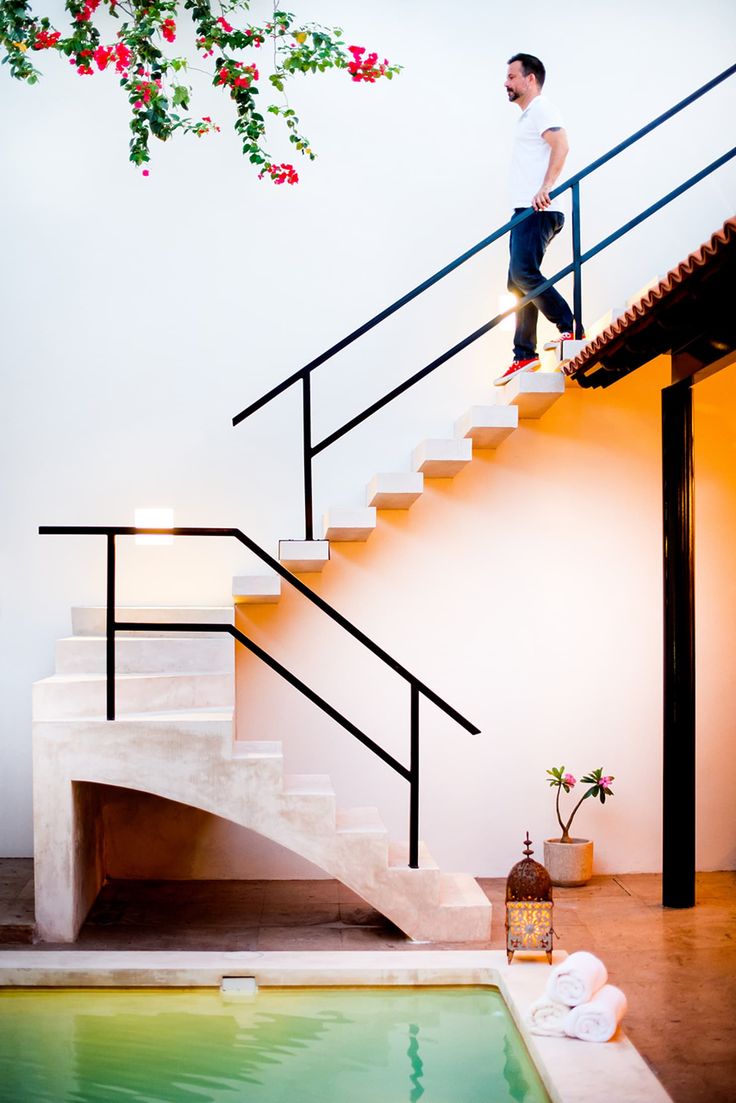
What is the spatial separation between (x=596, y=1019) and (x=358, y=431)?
3.75 meters

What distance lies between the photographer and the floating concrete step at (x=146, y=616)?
20.5 ft

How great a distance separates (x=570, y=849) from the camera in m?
6.49

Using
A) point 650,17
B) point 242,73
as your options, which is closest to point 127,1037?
point 242,73

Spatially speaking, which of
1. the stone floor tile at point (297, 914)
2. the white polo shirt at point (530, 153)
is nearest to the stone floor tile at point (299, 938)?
the stone floor tile at point (297, 914)

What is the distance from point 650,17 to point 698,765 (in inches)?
170

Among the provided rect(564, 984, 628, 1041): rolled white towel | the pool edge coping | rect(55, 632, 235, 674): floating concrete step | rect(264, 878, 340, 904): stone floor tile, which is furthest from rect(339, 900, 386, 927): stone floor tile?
rect(564, 984, 628, 1041): rolled white towel

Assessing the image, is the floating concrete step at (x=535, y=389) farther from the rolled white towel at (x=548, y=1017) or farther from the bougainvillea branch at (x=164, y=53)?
the rolled white towel at (x=548, y=1017)

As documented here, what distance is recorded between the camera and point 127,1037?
4.47 metres

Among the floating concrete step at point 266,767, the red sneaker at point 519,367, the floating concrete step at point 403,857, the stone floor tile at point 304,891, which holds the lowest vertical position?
the stone floor tile at point 304,891

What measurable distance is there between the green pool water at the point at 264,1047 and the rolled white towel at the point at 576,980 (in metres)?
0.22

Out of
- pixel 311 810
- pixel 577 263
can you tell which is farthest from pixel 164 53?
pixel 311 810

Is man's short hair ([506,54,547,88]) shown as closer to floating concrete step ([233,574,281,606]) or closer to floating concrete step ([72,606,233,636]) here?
floating concrete step ([233,574,281,606])

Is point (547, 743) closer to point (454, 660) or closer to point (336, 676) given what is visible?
point (454, 660)

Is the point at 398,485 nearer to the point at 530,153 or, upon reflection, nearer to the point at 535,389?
the point at 535,389
